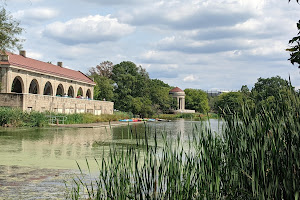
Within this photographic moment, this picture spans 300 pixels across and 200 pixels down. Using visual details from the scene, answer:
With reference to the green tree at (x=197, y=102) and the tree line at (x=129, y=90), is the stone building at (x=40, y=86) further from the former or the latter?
the green tree at (x=197, y=102)

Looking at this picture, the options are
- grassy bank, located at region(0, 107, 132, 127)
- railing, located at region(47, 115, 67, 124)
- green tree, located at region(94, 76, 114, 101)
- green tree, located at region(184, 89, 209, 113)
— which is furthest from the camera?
green tree, located at region(184, 89, 209, 113)

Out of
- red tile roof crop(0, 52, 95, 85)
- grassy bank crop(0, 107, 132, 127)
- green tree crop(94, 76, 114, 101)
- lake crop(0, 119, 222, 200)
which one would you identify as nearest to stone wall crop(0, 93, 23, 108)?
grassy bank crop(0, 107, 132, 127)

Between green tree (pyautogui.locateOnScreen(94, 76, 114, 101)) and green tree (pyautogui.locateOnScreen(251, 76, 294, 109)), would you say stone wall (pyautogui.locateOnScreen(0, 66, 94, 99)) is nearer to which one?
green tree (pyautogui.locateOnScreen(94, 76, 114, 101))

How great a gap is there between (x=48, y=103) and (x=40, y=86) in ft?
17.4

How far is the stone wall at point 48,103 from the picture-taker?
30062 millimetres

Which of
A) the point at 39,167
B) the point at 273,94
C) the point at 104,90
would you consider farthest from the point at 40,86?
the point at 273,94

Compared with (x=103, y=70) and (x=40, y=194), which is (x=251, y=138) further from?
(x=103, y=70)

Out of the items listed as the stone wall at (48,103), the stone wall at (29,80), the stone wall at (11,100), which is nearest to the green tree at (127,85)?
the stone wall at (29,80)

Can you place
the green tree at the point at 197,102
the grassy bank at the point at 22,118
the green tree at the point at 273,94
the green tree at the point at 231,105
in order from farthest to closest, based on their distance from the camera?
1. the green tree at the point at 197,102
2. the grassy bank at the point at 22,118
3. the green tree at the point at 231,105
4. the green tree at the point at 273,94

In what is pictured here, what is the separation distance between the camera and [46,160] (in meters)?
11.3

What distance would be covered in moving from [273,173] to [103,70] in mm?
69884

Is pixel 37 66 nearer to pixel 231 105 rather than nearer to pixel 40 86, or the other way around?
pixel 40 86

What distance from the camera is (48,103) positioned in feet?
111

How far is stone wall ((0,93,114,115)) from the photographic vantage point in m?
30.1
